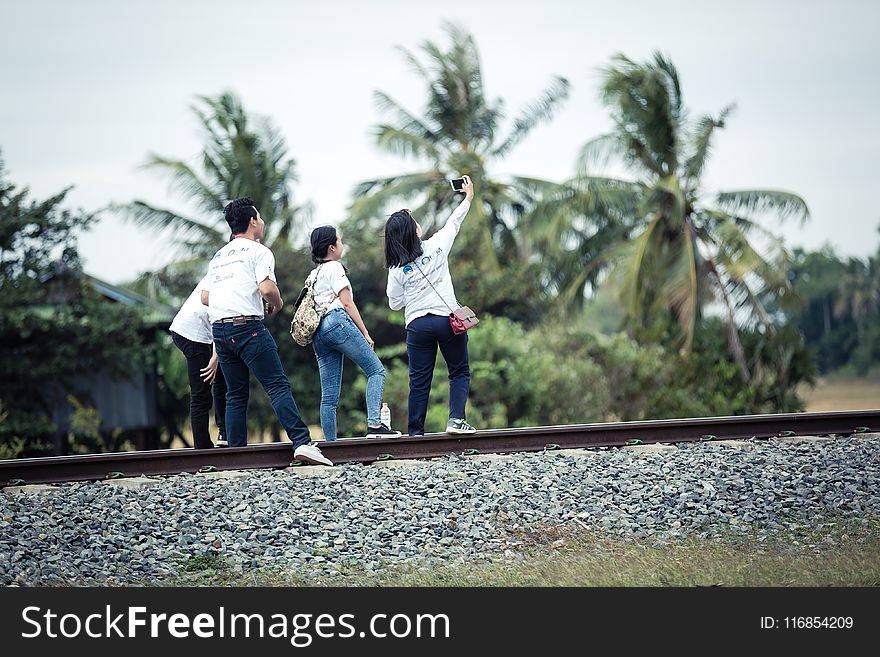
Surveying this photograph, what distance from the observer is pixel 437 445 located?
324 inches

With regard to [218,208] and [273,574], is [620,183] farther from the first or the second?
[273,574]

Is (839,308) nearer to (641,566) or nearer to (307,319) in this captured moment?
(307,319)

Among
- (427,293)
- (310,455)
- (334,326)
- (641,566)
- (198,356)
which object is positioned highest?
(427,293)

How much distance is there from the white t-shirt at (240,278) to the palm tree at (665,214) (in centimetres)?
2036

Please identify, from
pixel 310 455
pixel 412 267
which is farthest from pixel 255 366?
pixel 412 267

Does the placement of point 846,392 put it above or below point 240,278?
below

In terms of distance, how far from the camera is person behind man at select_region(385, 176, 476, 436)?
819cm

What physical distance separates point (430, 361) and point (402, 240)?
3.27 ft

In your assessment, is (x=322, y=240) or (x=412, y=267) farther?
(x=412, y=267)

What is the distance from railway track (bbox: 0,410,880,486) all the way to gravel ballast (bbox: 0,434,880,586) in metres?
0.28

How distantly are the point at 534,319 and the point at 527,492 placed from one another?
21.6m

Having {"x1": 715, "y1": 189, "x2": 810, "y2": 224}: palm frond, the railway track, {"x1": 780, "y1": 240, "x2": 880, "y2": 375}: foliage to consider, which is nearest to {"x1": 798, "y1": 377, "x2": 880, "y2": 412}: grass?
{"x1": 780, "y1": 240, "x2": 880, "y2": 375}: foliage

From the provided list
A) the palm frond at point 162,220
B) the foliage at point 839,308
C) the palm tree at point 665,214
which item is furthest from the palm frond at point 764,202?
the foliage at point 839,308

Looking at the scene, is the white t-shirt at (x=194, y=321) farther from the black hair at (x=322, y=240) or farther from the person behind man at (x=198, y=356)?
the black hair at (x=322, y=240)
